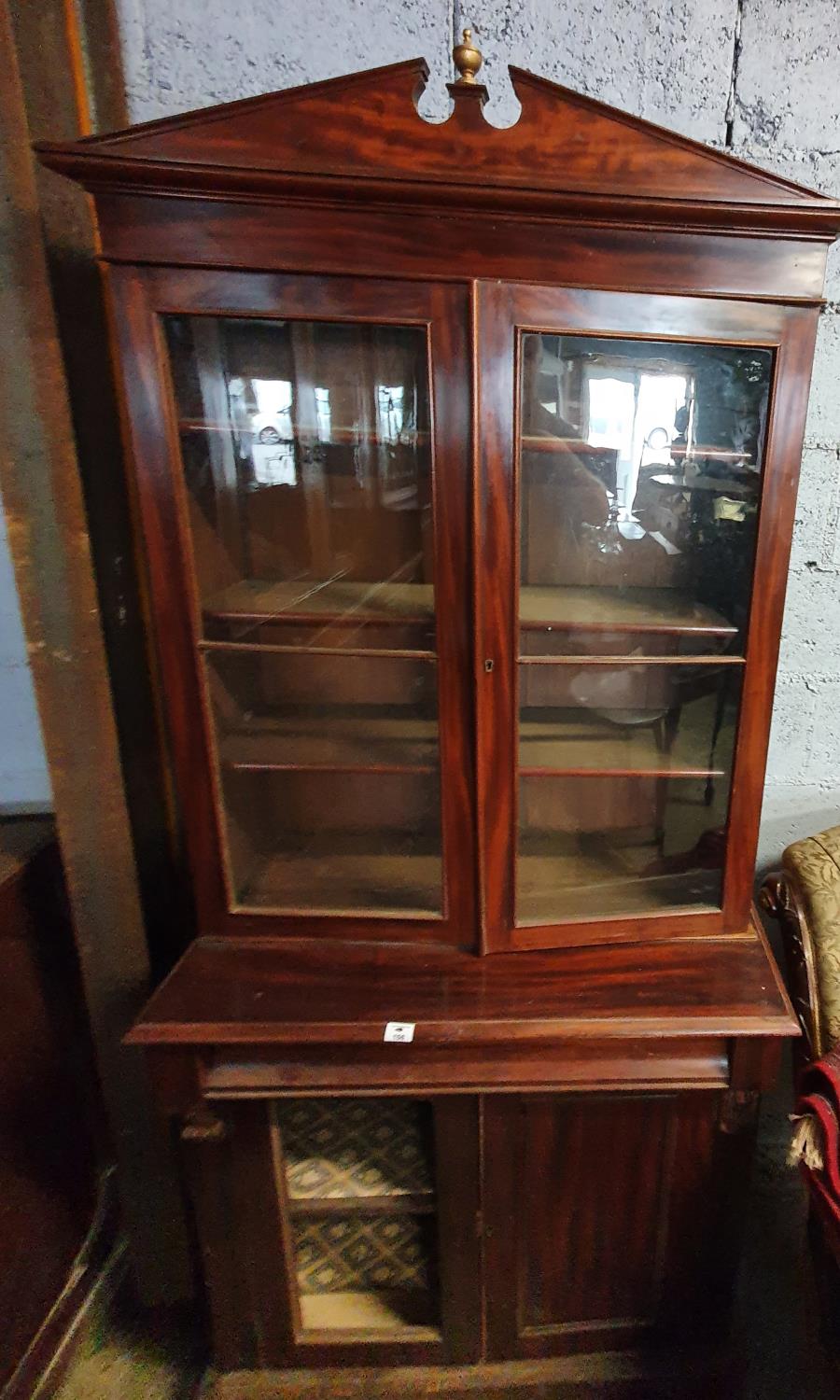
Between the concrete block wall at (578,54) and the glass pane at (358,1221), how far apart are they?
5.27 ft

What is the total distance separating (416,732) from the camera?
3.41 feet

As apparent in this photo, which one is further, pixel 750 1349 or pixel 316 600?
pixel 750 1349

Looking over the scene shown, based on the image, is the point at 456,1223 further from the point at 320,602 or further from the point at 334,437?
the point at 334,437

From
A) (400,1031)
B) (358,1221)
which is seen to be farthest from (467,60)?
(358,1221)

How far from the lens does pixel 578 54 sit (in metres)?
1.12

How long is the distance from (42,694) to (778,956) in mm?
1533

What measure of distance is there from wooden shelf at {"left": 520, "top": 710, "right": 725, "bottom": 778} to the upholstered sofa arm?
26 centimetres

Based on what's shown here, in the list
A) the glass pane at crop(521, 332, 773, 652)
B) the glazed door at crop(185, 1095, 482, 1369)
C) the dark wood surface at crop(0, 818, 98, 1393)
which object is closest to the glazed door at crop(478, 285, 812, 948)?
the glass pane at crop(521, 332, 773, 652)

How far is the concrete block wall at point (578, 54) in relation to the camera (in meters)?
1.09

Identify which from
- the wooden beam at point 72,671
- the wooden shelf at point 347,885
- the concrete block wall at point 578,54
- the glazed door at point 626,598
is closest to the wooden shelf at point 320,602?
the glazed door at point 626,598

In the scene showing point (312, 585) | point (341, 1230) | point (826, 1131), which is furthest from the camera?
point (341, 1230)

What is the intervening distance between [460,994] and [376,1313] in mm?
612

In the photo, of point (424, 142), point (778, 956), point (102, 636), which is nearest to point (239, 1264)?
point (102, 636)

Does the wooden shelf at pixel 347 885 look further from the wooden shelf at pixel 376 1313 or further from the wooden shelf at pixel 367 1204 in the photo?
the wooden shelf at pixel 376 1313
